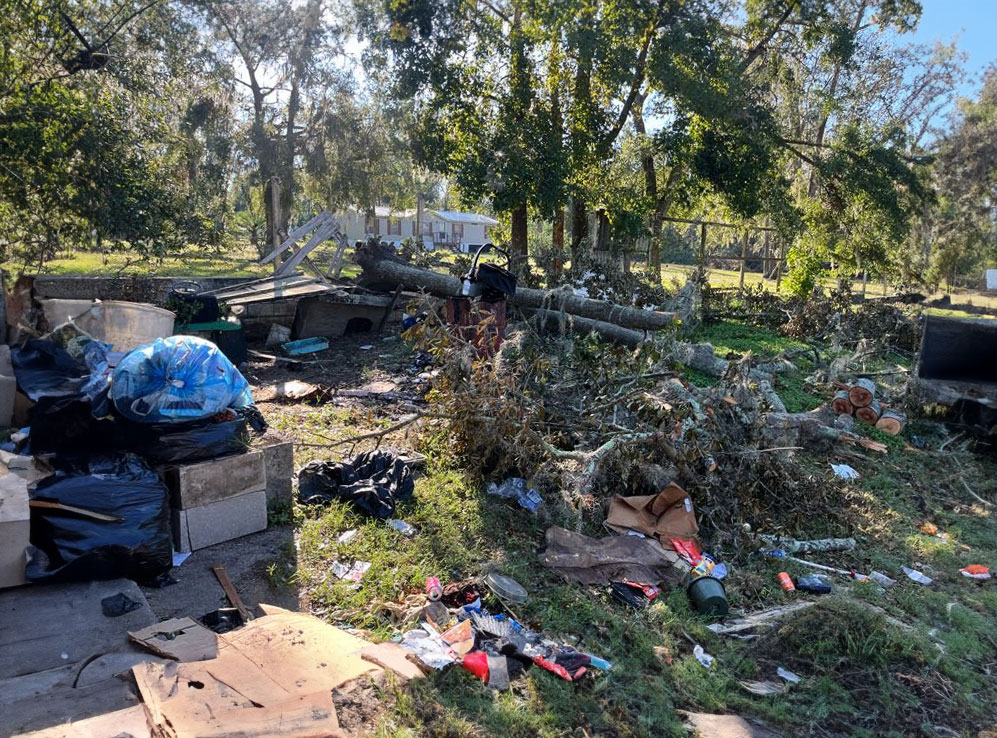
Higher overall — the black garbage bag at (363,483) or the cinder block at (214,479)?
the cinder block at (214,479)

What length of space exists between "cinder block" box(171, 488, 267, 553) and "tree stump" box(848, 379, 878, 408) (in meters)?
6.24

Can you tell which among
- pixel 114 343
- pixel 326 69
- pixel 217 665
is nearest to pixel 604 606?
pixel 217 665

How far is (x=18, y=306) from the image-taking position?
709 cm

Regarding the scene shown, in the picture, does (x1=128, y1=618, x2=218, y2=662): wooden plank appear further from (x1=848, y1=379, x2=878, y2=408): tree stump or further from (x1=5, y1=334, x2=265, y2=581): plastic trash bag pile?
(x1=848, y1=379, x2=878, y2=408): tree stump

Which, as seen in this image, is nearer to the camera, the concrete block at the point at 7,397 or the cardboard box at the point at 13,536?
the cardboard box at the point at 13,536

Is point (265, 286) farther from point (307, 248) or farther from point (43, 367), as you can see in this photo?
point (43, 367)

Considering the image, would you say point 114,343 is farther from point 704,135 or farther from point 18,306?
point 704,135

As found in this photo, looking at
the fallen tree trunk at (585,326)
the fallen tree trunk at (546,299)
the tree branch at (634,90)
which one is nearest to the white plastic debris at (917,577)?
the fallen tree trunk at (546,299)

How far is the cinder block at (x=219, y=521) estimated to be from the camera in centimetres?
393

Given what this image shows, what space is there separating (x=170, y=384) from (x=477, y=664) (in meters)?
2.28

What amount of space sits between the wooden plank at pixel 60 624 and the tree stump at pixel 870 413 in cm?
697

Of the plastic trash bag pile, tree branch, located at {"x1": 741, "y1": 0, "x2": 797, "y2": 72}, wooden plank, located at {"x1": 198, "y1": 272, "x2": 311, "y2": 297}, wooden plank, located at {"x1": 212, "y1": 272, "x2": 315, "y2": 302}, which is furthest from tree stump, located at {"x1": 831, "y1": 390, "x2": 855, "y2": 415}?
tree branch, located at {"x1": 741, "y1": 0, "x2": 797, "y2": 72}

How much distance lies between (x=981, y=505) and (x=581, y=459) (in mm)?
3554

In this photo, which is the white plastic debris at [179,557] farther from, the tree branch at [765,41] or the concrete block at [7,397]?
the tree branch at [765,41]
